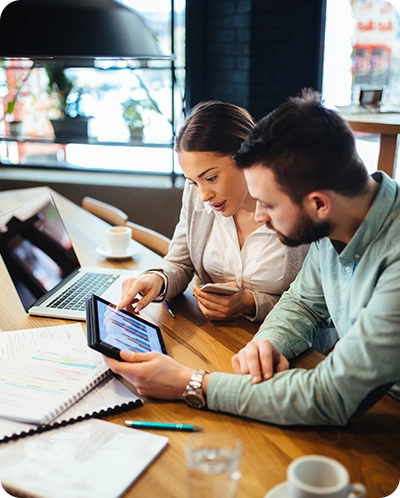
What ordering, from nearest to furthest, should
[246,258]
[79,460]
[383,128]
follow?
1. [79,460]
2. [246,258]
3. [383,128]

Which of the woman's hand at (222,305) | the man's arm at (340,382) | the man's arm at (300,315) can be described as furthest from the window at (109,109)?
the man's arm at (340,382)

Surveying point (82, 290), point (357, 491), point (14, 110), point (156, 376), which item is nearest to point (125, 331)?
point (156, 376)

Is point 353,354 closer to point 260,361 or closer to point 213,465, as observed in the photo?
point 260,361

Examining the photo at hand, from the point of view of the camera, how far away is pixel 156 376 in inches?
42.8

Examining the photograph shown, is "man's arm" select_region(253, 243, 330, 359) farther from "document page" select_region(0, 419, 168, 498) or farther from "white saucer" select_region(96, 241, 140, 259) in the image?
"white saucer" select_region(96, 241, 140, 259)

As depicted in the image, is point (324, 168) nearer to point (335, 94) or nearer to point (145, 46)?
point (145, 46)

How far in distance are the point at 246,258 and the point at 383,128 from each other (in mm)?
909

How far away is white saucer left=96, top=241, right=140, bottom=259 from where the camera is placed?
6.61 ft

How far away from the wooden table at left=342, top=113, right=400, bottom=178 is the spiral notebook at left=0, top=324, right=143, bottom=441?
1349 millimetres

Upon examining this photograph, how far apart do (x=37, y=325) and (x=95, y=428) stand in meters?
0.53

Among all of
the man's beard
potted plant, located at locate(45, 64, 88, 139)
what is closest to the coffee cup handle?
the man's beard

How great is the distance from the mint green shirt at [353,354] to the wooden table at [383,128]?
105 centimetres

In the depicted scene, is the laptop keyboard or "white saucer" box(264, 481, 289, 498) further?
the laptop keyboard

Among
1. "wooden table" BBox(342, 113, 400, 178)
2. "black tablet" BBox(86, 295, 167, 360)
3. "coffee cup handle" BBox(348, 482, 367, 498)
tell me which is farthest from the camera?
"wooden table" BBox(342, 113, 400, 178)
